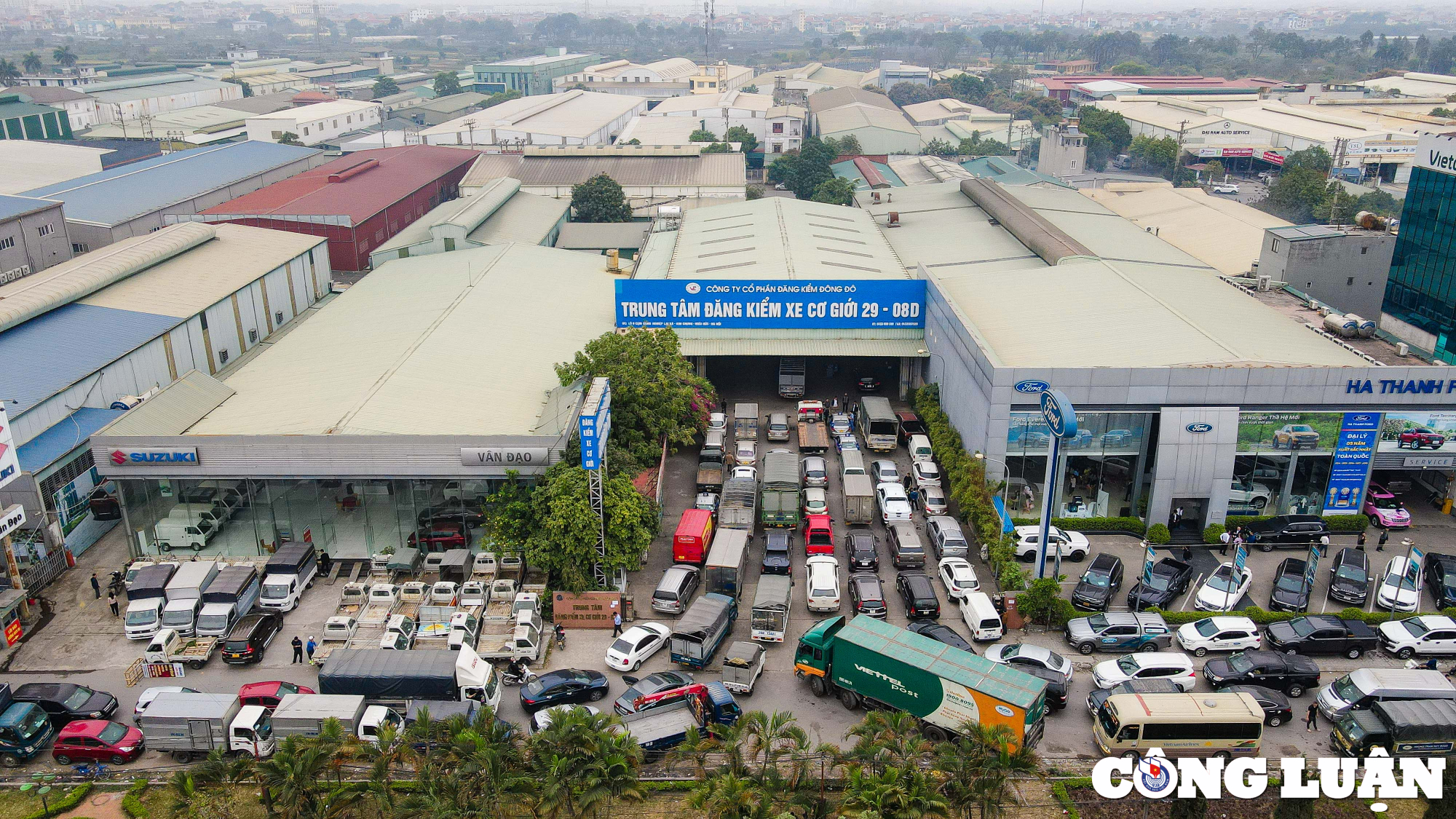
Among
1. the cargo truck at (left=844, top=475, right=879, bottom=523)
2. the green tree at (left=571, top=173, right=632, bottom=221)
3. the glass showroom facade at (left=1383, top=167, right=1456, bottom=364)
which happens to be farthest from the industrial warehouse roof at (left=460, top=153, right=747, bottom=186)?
the cargo truck at (left=844, top=475, right=879, bottom=523)

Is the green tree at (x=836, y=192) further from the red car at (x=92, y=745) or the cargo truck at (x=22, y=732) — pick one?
the cargo truck at (x=22, y=732)

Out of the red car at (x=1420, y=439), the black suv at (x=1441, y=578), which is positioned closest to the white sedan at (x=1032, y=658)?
the black suv at (x=1441, y=578)

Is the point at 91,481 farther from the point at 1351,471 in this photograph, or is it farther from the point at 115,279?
the point at 1351,471

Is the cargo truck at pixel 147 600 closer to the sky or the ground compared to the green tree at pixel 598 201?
closer to the ground

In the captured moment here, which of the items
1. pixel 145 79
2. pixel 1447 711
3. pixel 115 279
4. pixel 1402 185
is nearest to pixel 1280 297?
pixel 1447 711

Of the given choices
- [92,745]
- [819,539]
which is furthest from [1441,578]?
[92,745]

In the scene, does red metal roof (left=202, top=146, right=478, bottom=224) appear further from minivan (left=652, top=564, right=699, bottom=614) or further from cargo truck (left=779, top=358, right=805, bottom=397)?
minivan (left=652, top=564, right=699, bottom=614)

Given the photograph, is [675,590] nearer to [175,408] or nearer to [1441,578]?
[175,408]
